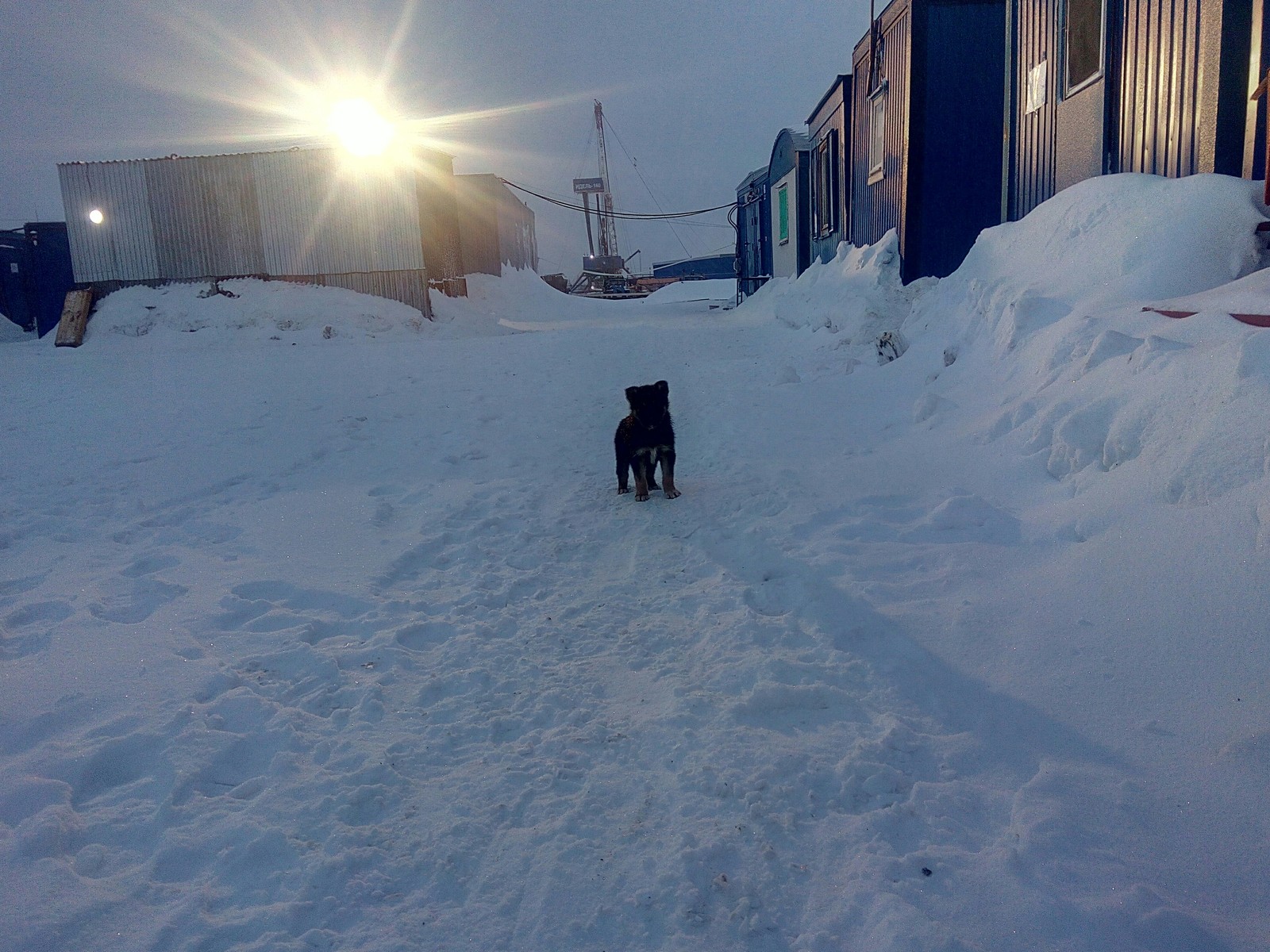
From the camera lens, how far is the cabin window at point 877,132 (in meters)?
12.7

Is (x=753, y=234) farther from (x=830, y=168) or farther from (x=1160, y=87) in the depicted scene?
(x=1160, y=87)

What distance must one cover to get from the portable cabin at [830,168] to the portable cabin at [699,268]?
46203 mm

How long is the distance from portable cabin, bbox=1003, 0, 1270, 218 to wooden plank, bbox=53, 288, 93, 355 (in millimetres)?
21017

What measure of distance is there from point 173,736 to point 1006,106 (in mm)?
10617

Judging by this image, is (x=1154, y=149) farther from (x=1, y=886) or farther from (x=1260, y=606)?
(x=1, y=886)

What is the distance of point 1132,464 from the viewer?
3.92 metres

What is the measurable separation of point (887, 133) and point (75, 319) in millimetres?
19908

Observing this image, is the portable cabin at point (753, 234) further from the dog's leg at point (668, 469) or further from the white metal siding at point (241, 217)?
the dog's leg at point (668, 469)

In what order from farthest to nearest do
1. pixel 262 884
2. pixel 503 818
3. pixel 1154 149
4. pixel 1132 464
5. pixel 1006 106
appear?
pixel 1006 106, pixel 1154 149, pixel 1132 464, pixel 503 818, pixel 262 884

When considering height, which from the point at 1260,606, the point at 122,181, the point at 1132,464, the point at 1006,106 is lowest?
the point at 1260,606

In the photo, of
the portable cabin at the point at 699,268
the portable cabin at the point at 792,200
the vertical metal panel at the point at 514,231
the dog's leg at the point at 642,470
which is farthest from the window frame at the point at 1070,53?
the portable cabin at the point at 699,268

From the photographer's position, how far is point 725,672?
339 cm

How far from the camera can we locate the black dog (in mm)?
5957

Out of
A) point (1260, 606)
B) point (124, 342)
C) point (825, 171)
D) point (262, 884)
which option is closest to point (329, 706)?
point (262, 884)
